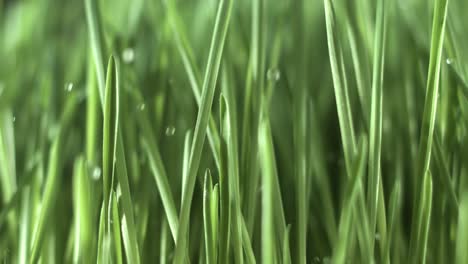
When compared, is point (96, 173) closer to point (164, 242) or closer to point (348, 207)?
point (164, 242)

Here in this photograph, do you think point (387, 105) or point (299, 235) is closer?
point (299, 235)

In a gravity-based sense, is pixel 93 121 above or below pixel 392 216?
above

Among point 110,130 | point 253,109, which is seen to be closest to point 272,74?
point 253,109

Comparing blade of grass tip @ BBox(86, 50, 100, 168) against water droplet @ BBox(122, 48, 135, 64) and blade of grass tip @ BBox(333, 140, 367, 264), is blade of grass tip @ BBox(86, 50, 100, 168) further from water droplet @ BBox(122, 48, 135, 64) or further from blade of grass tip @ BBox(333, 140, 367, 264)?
blade of grass tip @ BBox(333, 140, 367, 264)

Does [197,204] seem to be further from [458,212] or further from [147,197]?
[458,212]

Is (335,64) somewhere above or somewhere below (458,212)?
above

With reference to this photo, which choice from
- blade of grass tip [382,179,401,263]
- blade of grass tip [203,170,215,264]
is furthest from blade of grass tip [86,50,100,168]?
blade of grass tip [382,179,401,263]

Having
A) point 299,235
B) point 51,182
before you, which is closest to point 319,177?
point 299,235

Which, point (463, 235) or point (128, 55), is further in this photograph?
point (128, 55)
